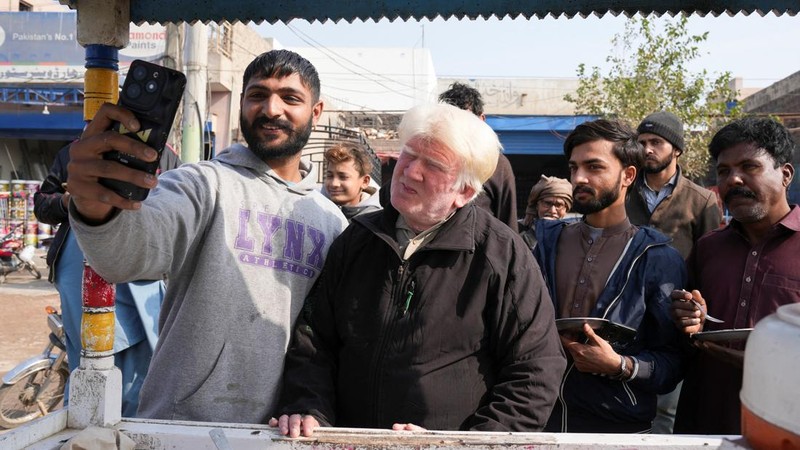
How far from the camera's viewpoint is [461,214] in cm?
193

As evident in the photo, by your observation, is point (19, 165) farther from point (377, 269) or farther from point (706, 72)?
point (377, 269)

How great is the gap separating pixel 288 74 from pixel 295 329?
2.61 feet

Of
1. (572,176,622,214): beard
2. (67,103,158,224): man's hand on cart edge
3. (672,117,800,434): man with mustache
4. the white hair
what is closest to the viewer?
(67,103,158,224): man's hand on cart edge

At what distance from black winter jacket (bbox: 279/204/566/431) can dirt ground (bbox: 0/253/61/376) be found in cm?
521

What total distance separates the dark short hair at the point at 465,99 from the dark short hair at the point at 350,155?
890mm

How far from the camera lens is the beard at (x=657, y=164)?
347 centimetres

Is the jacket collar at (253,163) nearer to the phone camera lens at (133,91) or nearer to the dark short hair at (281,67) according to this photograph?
the dark short hair at (281,67)

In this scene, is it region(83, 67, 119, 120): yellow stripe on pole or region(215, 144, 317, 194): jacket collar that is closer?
region(83, 67, 119, 120): yellow stripe on pole

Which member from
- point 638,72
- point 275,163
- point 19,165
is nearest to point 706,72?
point 638,72

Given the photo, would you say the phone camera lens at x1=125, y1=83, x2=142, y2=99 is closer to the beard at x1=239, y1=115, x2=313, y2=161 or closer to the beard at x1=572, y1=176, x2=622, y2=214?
the beard at x1=239, y1=115, x2=313, y2=161

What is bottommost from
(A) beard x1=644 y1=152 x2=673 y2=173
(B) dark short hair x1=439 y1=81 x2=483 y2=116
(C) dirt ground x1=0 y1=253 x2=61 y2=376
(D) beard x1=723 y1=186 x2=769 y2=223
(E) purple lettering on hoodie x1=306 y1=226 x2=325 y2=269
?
(C) dirt ground x1=0 y1=253 x2=61 y2=376

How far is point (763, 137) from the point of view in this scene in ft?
8.15

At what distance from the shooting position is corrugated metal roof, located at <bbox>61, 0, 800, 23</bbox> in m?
2.06

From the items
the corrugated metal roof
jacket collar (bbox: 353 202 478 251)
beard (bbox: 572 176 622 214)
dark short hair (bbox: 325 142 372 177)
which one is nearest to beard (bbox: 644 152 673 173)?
beard (bbox: 572 176 622 214)
